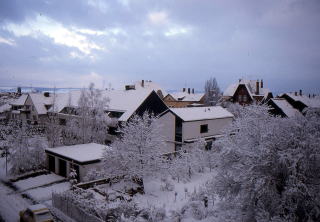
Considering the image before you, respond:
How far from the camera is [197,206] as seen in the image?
15953 millimetres

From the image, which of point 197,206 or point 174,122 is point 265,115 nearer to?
point 197,206

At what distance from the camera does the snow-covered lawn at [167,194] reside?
58.5 feet

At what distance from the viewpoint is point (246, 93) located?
61656 mm

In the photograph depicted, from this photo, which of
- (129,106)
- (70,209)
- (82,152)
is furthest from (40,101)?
(70,209)

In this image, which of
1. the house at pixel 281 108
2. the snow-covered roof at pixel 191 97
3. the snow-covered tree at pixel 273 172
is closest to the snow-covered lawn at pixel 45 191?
the snow-covered tree at pixel 273 172

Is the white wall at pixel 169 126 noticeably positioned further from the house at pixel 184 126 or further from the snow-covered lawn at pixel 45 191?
the snow-covered lawn at pixel 45 191

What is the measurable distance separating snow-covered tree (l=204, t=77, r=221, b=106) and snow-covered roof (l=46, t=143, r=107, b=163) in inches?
2091

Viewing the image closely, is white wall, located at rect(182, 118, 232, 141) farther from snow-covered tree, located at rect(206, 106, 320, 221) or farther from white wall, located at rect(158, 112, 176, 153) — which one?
snow-covered tree, located at rect(206, 106, 320, 221)

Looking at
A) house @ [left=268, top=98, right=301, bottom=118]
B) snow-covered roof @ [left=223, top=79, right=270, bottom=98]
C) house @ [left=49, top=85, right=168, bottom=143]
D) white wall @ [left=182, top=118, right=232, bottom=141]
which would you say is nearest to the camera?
house @ [left=49, top=85, right=168, bottom=143]

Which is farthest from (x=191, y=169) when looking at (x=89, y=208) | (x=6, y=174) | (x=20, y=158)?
(x=6, y=174)

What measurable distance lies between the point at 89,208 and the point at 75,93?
1480 inches

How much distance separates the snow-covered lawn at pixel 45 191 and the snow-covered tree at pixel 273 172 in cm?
1322

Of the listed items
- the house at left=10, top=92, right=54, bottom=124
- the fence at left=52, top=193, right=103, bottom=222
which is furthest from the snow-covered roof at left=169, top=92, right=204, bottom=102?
the fence at left=52, top=193, right=103, bottom=222

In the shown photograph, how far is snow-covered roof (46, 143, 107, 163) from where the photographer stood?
22703 millimetres
